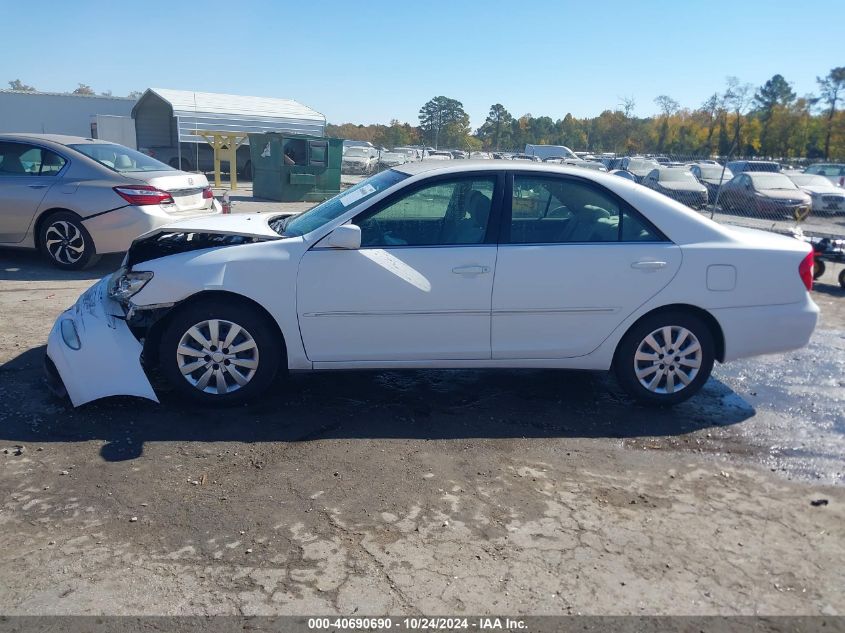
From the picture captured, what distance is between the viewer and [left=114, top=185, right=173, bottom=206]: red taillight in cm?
835

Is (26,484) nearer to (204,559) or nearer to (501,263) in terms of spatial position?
(204,559)

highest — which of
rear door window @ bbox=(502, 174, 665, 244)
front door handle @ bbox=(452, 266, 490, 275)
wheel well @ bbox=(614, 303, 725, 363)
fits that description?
rear door window @ bbox=(502, 174, 665, 244)

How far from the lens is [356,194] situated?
5098 mm

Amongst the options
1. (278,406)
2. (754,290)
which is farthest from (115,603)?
(754,290)

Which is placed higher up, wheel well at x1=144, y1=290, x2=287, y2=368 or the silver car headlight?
the silver car headlight

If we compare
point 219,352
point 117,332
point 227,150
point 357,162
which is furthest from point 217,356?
point 357,162

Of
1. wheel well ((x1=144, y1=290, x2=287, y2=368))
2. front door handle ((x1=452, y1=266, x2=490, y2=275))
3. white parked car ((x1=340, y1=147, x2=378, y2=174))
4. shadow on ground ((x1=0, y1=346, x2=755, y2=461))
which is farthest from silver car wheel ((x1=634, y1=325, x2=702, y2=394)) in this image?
white parked car ((x1=340, y1=147, x2=378, y2=174))

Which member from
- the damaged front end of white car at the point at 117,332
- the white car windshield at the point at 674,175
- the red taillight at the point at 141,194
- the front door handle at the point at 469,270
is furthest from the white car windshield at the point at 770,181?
the damaged front end of white car at the point at 117,332

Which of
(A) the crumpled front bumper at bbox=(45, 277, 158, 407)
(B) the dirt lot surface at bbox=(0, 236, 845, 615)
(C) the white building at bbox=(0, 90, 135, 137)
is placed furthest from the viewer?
(C) the white building at bbox=(0, 90, 135, 137)

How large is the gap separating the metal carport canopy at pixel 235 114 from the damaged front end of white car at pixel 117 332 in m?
24.8

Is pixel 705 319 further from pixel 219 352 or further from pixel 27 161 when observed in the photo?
pixel 27 161

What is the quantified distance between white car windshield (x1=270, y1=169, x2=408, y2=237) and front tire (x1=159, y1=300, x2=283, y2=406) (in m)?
0.70

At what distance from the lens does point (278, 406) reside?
481 centimetres

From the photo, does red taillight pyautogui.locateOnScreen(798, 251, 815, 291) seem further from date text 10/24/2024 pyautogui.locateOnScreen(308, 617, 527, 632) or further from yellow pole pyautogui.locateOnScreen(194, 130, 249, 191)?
yellow pole pyautogui.locateOnScreen(194, 130, 249, 191)
